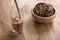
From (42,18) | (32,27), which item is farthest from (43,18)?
(32,27)

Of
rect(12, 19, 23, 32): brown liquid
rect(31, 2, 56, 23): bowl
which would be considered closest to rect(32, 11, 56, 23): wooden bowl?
rect(31, 2, 56, 23): bowl

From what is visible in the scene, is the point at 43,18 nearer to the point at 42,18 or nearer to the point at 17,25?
the point at 42,18

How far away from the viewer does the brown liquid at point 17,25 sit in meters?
1.19

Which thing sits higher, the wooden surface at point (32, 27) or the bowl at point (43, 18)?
the bowl at point (43, 18)

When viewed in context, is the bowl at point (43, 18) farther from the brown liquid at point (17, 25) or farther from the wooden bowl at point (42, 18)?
the brown liquid at point (17, 25)

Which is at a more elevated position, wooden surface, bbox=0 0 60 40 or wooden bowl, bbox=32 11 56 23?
wooden bowl, bbox=32 11 56 23

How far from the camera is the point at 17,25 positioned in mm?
1196

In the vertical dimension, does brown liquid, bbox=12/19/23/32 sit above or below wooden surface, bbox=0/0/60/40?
above

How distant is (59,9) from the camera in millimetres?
1492

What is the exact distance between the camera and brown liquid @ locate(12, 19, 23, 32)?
1193 mm

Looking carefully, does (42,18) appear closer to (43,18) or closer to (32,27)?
(43,18)

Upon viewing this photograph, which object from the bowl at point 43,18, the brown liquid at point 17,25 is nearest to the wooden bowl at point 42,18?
the bowl at point 43,18

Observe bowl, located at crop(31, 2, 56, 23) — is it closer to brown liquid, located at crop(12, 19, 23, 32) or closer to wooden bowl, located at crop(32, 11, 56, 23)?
wooden bowl, located at crop(32, 11, 56, 23)

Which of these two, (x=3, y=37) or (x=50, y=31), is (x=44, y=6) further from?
(x=3, y=37)
